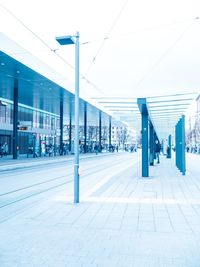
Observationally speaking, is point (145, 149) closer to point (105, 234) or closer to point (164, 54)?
point (164, 54)

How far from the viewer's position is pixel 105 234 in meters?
6.30

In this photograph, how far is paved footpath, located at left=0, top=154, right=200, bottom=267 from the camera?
4898 mm

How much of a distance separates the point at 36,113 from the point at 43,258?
173 ft

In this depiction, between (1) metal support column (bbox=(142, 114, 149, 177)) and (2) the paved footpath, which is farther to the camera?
(1) metal support column (bbox=(142, 114, 149, 177))

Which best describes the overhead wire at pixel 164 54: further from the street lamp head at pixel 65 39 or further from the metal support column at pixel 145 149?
the street lamp head at pixel 65 39

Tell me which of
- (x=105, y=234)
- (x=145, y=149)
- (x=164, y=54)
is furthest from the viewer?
(x=145, y=149)

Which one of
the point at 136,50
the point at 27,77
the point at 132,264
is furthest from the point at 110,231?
the point at 27,77

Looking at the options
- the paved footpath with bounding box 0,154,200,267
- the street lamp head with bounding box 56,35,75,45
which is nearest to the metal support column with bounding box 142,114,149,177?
the paved footpath with bounding box 0,154,200,267

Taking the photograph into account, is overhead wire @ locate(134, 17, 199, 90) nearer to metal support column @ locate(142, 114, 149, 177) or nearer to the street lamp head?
metal support column @ locate(142, 114, 149, 177)

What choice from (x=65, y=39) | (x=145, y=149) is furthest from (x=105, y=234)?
(x=145, y=149)

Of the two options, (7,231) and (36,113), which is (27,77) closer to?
(7,231)

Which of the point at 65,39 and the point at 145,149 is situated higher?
the point at 65,39

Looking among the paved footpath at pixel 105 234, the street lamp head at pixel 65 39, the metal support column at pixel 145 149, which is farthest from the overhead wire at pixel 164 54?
the paved footpath at pixel 105 234

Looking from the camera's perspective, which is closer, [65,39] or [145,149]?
[65,39]
